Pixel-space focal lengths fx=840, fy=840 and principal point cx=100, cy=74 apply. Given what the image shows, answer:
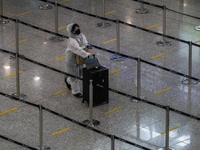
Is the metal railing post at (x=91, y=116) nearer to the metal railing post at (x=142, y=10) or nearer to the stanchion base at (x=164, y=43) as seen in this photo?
the stanchion base at (x=164, y=43)

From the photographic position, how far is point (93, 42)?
804 inches

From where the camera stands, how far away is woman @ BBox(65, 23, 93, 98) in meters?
17.4

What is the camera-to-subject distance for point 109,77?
18562 mm

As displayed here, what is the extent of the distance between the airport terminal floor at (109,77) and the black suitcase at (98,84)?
19 centimetres

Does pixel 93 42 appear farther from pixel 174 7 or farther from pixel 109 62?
pixel 174 7

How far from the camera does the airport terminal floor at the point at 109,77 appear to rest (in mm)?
15891

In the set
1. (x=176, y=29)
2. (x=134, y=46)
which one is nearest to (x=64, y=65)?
(x=134, y=46)

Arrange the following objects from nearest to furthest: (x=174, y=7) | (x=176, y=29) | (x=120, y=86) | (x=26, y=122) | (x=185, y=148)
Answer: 1. (x=185, y=148)
2. (x=26, y=122)
3. (x=120, y=86)
4. (x=176, y=29)
5. (x=174, y=7)

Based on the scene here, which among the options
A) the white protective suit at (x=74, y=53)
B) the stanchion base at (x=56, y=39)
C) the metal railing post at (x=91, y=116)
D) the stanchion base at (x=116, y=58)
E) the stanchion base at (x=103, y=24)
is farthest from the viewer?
the stanchion base at (x=103, y=24)

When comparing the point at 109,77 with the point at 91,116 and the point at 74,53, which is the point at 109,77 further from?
the point at 91,116

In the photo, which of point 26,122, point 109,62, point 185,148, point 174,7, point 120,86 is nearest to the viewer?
point 185,148

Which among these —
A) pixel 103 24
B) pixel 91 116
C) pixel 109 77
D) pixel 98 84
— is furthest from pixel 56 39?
pixel 91 116

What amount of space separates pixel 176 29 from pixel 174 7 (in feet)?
5.55

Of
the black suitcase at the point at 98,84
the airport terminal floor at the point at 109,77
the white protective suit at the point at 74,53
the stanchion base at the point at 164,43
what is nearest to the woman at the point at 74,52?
the white protective suit at the point at 74,53
